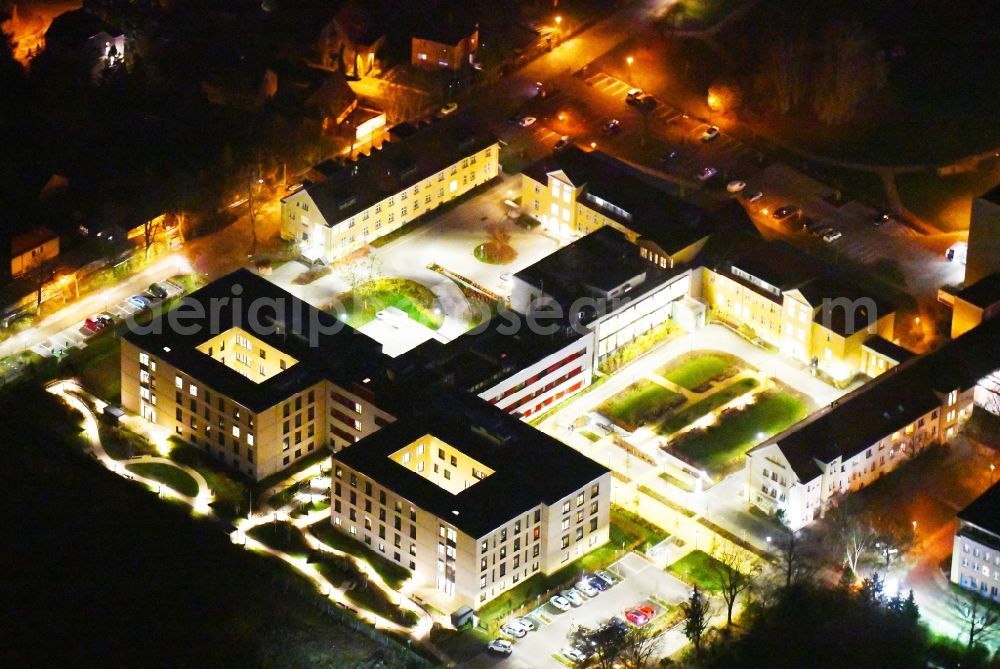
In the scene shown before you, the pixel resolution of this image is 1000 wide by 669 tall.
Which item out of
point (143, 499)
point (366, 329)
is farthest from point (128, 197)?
point (143, 499)

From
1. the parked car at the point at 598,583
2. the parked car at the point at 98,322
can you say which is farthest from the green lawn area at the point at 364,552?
the parked car at the point at 98,322

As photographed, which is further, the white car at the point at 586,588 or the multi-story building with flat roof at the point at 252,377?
the multi-story building with flat roof at the point at 252,377

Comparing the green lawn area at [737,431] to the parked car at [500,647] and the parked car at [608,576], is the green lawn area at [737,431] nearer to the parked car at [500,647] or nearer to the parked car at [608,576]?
the parked car at [608,576]

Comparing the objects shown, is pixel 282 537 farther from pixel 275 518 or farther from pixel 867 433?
pixel 867 433

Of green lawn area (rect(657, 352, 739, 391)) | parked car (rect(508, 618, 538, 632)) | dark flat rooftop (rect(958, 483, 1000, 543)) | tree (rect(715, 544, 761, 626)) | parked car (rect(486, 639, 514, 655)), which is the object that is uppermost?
dark flat rooftop (rect(958, 483, 1000, 543))

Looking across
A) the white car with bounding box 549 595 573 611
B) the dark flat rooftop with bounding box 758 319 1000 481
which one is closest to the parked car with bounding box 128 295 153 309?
the white car with bounding box 549 595 573 611

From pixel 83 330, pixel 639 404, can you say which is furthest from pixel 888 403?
pixel 83 330

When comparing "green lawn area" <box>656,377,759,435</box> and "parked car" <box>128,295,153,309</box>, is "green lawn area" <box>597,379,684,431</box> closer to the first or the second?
"green lawn area" <box>656,377,759,435</box>

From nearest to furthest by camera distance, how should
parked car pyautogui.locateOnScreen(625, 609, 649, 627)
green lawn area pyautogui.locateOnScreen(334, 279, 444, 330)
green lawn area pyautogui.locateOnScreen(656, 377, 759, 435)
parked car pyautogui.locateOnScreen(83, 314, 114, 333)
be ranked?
1. parked car pyautogui.locateOnScreen(625, 609, 649, 627)
2. green lawn area pyautogui.locateOnScreen(656, 377, 759, 435)
3. parked car pyautogui.locateOnScreen(83, 314, 114, 333)
4. green lawn area pyautogui.locateOnScreen(334, 279, 444, 330)
